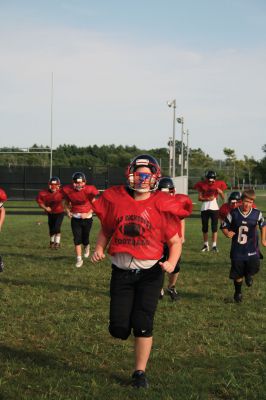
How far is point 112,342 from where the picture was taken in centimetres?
630

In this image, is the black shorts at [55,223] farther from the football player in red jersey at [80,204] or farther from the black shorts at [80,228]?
the football player in red jersey at [80,204]

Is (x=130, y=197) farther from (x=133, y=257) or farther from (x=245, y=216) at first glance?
(x=245, y=216)

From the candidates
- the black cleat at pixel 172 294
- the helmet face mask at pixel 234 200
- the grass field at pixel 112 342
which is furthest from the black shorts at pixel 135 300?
Result: the helmet face mask at pixel 234 200

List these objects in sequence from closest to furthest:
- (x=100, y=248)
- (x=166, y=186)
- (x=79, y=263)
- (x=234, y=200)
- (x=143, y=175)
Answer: (x=143, y=175) < (x=100, y=248) < (x=166, y=186) < (x=234, y=200) < (x=79, y=263)

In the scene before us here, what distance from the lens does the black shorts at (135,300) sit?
497 centimetres

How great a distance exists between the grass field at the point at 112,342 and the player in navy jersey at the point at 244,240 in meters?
0.43

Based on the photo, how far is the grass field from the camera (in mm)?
4863

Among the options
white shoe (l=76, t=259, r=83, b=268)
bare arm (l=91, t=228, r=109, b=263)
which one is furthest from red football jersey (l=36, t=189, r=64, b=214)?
bare arm (l=91, t=228, r=109, b=263)

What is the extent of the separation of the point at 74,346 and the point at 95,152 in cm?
10831

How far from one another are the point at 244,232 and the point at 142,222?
12.8 ft

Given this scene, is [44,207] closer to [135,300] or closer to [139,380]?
[135,300]

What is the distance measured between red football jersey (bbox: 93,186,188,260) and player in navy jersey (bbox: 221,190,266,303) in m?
3.60

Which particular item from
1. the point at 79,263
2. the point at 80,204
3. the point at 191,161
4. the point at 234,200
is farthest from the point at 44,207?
the point at 191,161

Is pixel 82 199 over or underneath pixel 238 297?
over
